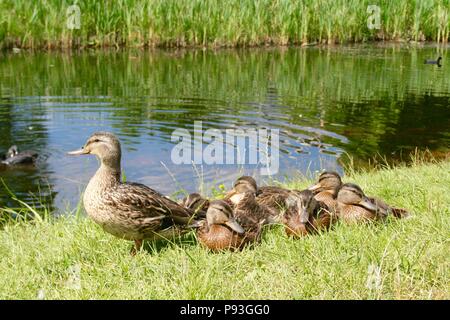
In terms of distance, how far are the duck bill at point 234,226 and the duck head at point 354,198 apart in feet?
3.43

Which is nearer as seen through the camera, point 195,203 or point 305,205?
point 305,205

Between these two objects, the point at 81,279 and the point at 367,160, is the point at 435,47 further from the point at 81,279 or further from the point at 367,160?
the point at 81,279

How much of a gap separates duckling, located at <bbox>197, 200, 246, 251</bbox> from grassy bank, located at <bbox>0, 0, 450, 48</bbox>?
55.1 feet

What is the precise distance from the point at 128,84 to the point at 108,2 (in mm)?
6599

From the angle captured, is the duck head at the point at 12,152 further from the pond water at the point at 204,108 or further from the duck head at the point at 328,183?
the duck head at the point at 328,183

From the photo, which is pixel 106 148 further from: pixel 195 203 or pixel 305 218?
pixel 305 218

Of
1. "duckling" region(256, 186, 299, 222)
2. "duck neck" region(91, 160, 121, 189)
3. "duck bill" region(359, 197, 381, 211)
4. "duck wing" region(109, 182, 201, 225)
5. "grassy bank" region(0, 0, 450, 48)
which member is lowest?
"duckling" region(256, 186, 299, 222)

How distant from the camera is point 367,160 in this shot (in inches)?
378

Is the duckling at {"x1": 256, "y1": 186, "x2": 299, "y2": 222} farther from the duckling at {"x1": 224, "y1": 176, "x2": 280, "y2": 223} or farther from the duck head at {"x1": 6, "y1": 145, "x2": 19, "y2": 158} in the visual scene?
the duck head at {"x1": 6, "y1": 145, "x2": 19, "y2": 158}

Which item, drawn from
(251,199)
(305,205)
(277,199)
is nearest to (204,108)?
(277,199)

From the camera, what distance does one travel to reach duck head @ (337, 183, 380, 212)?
188 inches

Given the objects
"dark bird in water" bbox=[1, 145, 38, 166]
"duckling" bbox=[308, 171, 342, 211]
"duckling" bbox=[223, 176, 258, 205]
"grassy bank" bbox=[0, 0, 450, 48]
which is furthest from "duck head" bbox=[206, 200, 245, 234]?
"grassy bank" bbox=[0, 0, 450, 48]

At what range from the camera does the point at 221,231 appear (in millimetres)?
4324

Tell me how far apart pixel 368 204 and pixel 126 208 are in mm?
1837
